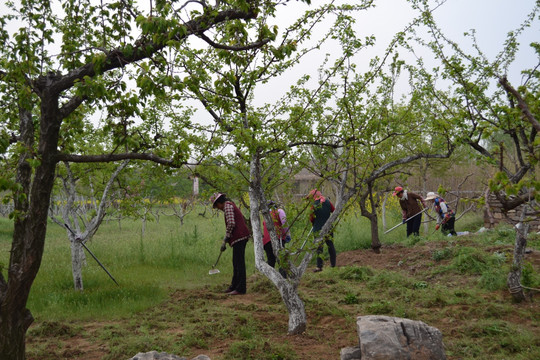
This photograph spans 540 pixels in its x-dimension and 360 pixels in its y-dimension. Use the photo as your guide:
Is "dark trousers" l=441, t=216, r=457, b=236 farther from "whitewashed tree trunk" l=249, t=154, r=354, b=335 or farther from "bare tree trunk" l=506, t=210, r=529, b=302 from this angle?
"whitewashed tree trunk" l=249, t=154, r=354, b=335

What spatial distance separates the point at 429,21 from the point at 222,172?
396 cm

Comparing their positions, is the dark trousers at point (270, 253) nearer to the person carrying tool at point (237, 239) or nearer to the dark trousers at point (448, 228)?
the person carrying tool at point (237, 239)

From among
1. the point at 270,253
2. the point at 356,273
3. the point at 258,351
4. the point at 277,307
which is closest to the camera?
the point at 258,351

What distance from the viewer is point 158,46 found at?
14.2ft

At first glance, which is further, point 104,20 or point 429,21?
point 429,21

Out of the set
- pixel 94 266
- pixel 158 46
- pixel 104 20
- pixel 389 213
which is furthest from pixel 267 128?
pixel 389 213

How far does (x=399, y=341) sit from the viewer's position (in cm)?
397

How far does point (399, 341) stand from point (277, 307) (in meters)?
2.96

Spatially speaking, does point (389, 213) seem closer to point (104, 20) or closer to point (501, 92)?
point (501, 92)

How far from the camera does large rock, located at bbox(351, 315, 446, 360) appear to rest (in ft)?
12.7

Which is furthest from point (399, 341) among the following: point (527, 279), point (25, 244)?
point (25, 244)

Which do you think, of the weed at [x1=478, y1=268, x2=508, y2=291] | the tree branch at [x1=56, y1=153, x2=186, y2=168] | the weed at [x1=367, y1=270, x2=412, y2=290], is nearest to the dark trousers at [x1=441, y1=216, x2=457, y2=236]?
the weed at [x1=478, y1=268, x2=508, y2=291]

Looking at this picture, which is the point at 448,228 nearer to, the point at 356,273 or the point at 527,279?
the point at 356,273

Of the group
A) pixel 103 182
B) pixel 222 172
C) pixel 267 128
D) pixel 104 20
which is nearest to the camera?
pixel 104 20
